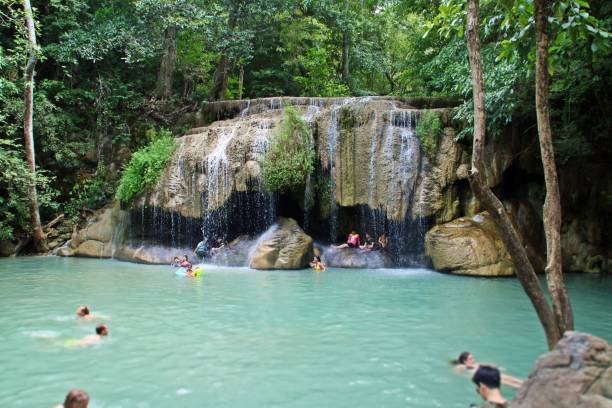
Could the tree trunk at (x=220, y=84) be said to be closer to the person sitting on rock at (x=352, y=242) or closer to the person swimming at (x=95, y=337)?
the person sitting on rock at (x=352, y=242)

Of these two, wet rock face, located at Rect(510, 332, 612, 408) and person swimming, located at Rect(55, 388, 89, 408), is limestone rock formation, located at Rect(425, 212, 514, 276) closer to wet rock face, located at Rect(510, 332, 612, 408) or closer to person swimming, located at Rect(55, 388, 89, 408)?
wet rock face, located at Rect(510, 332, 612, 408)

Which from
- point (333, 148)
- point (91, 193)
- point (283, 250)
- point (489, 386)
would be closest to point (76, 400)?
point (489, 386)

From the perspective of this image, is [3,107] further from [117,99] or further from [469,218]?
[469,218]

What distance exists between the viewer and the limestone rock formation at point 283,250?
1340cm

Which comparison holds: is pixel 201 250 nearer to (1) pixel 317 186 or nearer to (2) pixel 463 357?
(1) pixel 317 186

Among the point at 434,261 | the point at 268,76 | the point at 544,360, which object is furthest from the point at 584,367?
the point at 268,76

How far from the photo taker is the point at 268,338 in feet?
21.0

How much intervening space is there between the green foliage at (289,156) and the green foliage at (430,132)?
11.0ft

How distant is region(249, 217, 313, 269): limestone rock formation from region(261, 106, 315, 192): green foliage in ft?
4.91

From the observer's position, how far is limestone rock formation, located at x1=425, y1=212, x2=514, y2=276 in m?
12.2

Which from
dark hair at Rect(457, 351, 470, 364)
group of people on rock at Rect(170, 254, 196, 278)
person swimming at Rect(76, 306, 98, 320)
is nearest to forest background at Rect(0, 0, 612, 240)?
group of people on rock at Rect(170, 254, 196, 278)

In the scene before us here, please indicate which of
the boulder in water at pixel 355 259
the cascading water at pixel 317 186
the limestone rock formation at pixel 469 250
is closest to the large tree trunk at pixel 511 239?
the limestone rock formation at pixel 469 250

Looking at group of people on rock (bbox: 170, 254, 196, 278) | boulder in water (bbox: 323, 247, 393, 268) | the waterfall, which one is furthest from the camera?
the waterfall

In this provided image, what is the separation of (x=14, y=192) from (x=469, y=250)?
14.6 m
